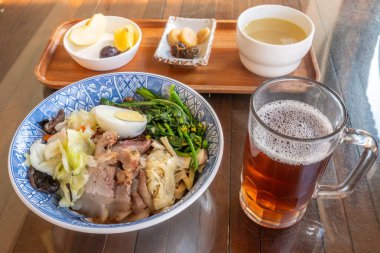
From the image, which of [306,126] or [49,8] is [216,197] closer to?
[306,126]

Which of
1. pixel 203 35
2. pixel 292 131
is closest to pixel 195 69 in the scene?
pixel 203 35

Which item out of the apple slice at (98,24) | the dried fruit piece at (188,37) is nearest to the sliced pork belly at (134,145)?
the dried fruit piece at (188,37)

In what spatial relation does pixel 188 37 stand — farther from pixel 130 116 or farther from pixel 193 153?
pixel 193 153

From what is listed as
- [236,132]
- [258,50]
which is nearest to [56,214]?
[236,132]

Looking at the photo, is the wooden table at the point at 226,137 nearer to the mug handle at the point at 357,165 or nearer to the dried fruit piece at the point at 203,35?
the mug handle at the point at 357,165

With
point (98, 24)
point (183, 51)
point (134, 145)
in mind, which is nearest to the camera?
point (134, 145)

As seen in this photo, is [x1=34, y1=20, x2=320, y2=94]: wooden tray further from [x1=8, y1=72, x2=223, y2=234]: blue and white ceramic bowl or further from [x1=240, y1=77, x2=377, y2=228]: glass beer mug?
[x1=240, y1=77, x2=377, y2=228]: glass beer mug
